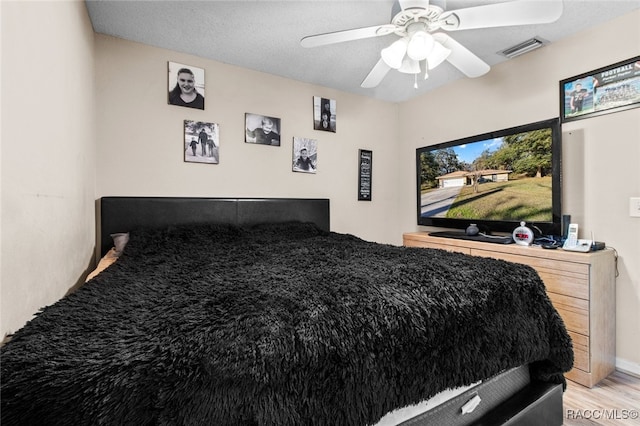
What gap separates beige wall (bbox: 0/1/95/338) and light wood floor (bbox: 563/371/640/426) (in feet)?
7.80

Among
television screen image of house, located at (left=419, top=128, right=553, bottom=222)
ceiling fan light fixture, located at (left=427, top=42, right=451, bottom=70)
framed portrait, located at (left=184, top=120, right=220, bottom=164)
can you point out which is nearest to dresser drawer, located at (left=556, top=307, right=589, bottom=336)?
television screen image of house, located at (left=419, top=128, right=553, bottom=222)

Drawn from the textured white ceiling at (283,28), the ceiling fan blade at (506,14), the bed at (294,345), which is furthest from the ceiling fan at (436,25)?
the bed at (294,345)

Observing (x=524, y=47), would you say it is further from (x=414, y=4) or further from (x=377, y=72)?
(x=414, y=4)

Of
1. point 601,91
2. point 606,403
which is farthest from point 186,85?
point 606,403

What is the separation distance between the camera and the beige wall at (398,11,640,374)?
2033 millimetres

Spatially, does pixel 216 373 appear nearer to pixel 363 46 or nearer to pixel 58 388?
pixel 58 388

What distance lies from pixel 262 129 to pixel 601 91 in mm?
2707

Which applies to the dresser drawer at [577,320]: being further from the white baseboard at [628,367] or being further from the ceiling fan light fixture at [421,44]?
the ceiling fan light fixture at [421,44]

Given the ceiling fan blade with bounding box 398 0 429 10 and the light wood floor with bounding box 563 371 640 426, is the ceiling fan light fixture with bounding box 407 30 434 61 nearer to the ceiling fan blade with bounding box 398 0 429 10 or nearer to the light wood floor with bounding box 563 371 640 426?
the ceiling fan blade with bounding box 398 0 429 10

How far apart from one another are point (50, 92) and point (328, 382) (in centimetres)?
152

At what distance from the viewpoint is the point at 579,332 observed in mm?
1891

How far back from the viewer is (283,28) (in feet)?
7.53

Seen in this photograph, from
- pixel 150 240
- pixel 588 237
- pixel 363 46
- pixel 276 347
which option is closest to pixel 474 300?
pixel 276 347

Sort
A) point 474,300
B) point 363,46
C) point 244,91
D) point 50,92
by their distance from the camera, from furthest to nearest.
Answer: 1. point 244,91
2. point 363,46
3. point 50,92
4. point 474,300
